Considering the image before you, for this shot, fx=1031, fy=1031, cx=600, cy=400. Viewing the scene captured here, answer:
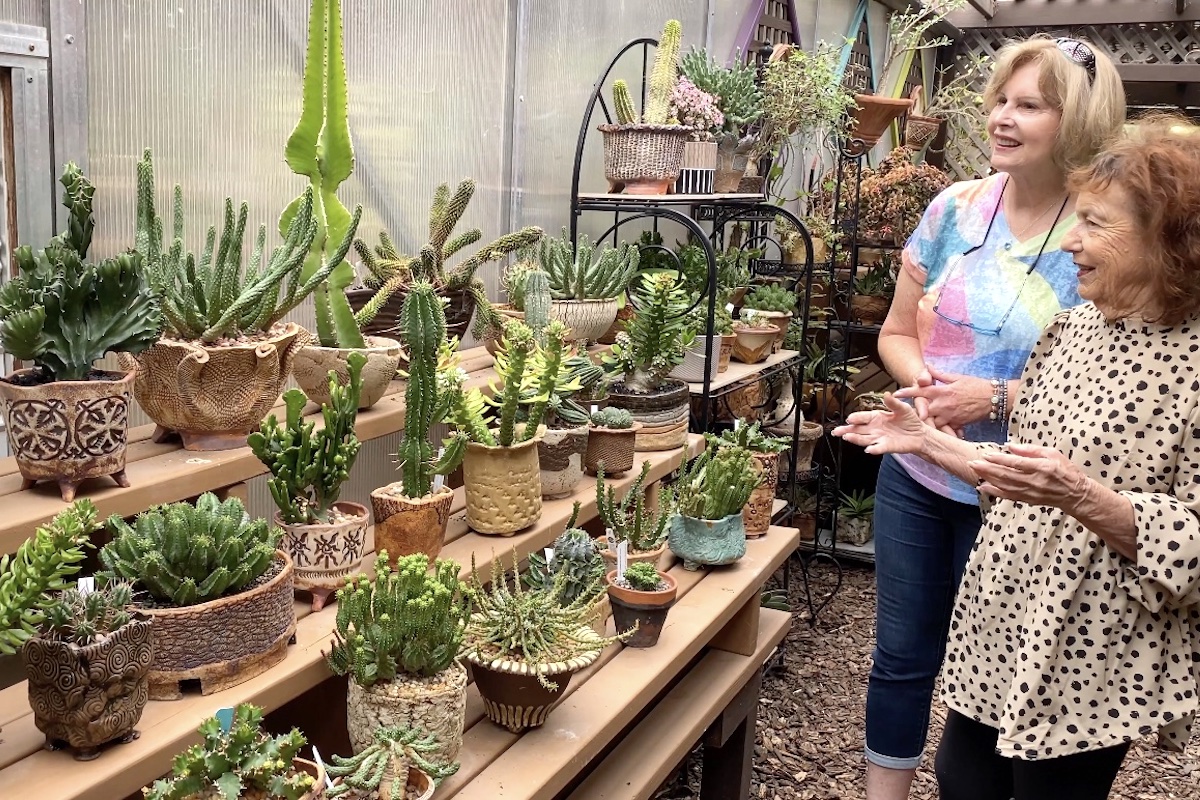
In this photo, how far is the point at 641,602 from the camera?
203 cm

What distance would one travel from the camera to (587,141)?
349 centimetres

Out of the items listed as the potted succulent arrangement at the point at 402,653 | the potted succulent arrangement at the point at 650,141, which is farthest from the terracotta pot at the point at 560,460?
the potted succulent arrangement at the point at 650,141

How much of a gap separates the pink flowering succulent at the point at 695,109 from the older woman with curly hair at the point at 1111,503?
5.11ft

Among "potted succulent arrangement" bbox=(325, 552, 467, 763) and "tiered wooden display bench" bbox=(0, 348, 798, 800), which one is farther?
"potted succulent arrangement" bbox=(325, 552, 467, 763)

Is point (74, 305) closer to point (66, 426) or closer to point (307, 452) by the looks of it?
point (66, 426)

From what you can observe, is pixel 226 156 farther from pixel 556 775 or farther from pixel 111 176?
pixel 556 775

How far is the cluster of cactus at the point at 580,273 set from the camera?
2654 mm

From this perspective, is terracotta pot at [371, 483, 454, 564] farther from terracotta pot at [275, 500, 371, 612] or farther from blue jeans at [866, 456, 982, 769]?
blue jeans at [866, 456, 982, 769]

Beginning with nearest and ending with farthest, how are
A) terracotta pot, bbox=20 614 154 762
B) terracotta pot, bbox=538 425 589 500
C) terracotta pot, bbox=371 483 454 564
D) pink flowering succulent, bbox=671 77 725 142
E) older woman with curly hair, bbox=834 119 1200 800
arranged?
terracotta pot, bbox=20 614 154 762
older woman with curly hair, bbox=834 119 1200 800
terracotta pot, bbox=371 483 454 564
terracotta pot, bbox=538 425 589 500
pink flowering succulent, bbox=671 77 725 142

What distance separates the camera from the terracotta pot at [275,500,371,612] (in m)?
1.62

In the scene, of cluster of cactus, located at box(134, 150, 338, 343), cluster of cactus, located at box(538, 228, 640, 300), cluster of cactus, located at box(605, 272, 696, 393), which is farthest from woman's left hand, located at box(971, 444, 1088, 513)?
cluster of cactus, located at box(538, 228, 640, 300)

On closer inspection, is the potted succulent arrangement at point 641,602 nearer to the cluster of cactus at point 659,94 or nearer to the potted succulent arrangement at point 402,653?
the potted succulent arrangement at point 402,653

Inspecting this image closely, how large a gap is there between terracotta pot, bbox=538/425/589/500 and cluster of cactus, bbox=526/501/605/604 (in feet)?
0.99

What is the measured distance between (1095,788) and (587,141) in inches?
99.5
